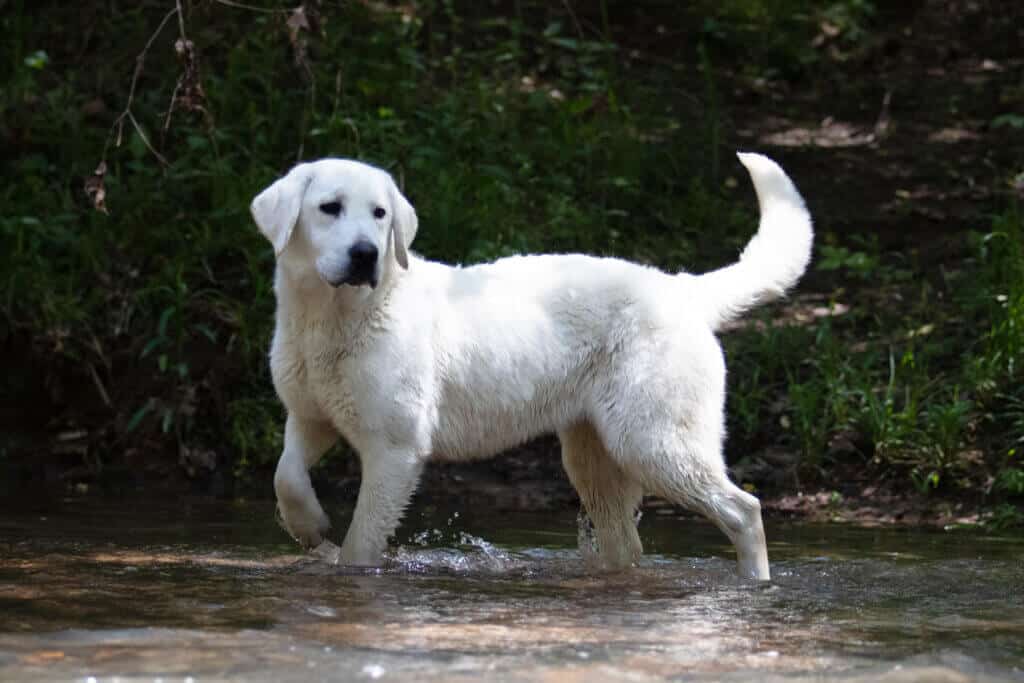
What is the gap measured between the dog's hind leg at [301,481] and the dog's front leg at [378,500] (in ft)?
0.51

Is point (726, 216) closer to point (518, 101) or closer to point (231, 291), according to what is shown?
point (518, 101)

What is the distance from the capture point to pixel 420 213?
9109 millimetres

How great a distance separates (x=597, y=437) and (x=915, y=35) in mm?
7743

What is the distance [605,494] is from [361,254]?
168cm

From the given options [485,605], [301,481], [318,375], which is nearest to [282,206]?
[318,375]

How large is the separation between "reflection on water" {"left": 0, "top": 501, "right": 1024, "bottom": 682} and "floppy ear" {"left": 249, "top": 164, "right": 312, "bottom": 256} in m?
1.22

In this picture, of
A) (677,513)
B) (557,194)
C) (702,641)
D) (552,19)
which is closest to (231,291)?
(557,194)

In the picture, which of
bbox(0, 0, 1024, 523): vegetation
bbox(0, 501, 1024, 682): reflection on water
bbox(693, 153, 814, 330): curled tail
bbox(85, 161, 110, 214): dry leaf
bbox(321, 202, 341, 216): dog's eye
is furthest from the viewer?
bbox(0, 0, 1024, 523): vegetation

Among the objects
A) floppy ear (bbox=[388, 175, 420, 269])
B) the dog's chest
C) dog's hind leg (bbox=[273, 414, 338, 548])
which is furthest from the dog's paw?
floppy ear (bbox=[388, 175, 420, 269])

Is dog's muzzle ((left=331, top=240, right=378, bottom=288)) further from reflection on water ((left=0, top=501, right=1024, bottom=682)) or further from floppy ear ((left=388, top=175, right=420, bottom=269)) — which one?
reflection on water ((left=0, top=501, right=1024, bottom=682))

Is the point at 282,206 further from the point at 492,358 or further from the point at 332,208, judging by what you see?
the point at 492,358

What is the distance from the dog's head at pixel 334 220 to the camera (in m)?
5.28

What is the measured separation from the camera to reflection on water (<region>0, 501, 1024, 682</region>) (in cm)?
375

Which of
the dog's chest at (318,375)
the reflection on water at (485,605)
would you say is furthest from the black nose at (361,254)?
the reflection on water at (485,605)
